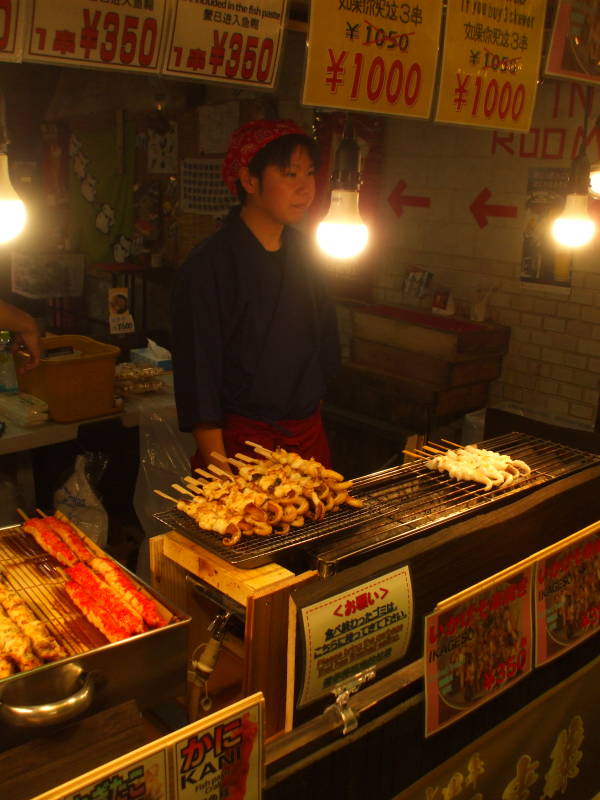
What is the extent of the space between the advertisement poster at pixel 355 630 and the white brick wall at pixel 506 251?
4.27 m

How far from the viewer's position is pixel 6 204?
2998mm

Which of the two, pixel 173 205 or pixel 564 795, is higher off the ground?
pixel 173 205

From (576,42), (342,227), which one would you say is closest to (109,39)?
(342,227)

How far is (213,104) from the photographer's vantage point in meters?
8.48

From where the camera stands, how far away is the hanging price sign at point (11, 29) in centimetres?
257

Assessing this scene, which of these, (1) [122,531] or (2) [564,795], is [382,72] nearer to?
(2) [564,795]

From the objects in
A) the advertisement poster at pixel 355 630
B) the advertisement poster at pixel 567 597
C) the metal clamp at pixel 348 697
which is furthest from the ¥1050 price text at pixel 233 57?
the metal clamp at pixel 348 697

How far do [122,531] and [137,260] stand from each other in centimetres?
542

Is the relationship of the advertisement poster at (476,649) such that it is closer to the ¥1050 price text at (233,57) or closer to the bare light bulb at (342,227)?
the bare light bulb at (342,227)

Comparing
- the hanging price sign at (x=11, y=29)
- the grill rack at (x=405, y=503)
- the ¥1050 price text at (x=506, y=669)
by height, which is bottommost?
the ¥1050 price text at (x=506, y=669)

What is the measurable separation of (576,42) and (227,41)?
1.87 m

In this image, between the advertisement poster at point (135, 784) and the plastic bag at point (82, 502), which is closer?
the advertisement poster at point (135, 784)

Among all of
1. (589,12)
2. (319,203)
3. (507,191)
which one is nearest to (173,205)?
(319,203)

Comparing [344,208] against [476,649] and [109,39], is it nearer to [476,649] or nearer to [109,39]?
[109,39]
